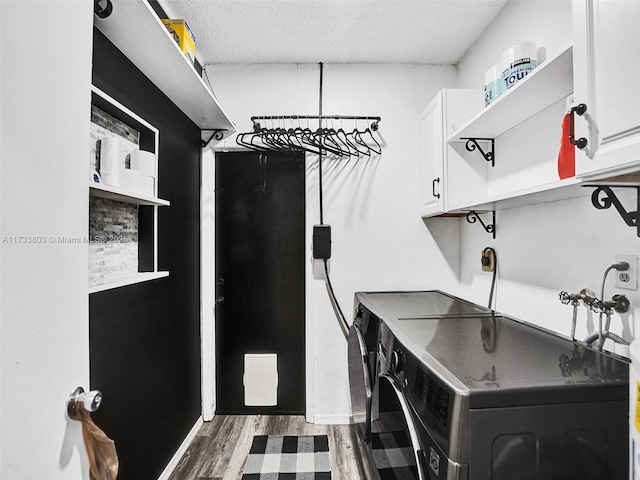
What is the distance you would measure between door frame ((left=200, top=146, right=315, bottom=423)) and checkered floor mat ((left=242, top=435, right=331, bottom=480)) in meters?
0.26

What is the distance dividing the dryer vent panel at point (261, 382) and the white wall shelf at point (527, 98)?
1.92m

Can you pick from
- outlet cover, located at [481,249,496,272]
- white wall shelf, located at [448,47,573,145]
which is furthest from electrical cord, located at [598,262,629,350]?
outlet cover, located at [481,249,496,272]

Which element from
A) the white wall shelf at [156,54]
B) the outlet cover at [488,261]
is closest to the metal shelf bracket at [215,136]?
the white wall shelf at [156,54]

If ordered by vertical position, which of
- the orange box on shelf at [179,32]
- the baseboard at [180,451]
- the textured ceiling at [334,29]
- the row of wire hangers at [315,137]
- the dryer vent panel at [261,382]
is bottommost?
the baseboard at [180,451]

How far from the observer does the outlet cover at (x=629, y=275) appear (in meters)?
1.10

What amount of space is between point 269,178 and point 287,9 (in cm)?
105

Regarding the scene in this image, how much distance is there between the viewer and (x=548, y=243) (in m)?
1.53

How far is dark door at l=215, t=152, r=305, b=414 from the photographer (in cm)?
259

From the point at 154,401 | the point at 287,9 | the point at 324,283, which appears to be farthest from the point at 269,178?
the point at 154,401

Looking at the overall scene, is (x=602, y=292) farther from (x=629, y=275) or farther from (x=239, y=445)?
(x=239, y=445)

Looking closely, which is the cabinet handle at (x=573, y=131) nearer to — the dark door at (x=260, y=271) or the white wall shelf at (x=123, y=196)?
the white wall shelf at (x=123, y=196)

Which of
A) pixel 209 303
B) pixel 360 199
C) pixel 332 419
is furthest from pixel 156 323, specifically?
pixel 360 199

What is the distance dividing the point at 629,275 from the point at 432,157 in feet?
4.21

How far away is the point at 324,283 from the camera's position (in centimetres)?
249
